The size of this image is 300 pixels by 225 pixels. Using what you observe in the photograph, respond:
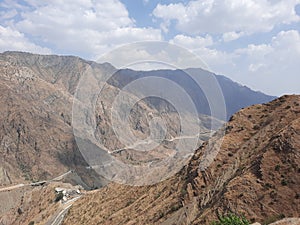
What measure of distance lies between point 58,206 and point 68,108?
134 metres

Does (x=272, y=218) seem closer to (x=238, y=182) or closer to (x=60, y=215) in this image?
(x=238, y=182)

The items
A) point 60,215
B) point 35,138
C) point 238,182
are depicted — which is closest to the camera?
point 238,182

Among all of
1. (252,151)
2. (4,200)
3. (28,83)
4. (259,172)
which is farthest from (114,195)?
(28,83)

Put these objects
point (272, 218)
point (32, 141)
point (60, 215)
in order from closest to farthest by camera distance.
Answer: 1. point (272, 218)
2. point (60, 215)
3. point (32, 141)

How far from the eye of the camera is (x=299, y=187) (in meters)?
23.0

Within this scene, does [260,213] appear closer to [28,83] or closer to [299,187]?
[299,187]

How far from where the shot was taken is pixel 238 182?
2497 cm

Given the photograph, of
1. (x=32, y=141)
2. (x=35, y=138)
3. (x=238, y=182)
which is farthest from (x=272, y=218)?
(x=35, y=138)

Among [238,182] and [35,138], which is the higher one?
[238,182]

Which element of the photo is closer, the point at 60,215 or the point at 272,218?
the point at 272,218

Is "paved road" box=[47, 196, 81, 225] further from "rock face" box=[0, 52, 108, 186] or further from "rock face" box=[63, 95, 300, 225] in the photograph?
"rock face" box=[0, 52, 108, 186]

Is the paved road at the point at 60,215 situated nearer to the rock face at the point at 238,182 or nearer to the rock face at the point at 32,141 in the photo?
the rock face at the point at 238,182

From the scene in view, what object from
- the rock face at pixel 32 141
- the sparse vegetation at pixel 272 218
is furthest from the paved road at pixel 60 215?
the rock face at pixel 32 141

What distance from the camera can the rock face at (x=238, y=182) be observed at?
76.6 feet
